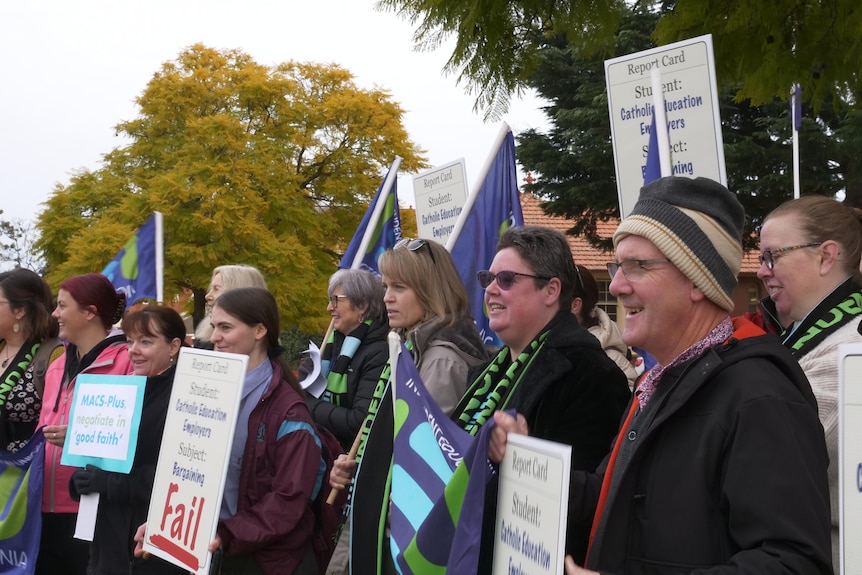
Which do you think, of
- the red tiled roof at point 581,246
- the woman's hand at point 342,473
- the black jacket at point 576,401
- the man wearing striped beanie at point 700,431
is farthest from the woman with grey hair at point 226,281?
the red tiled roof at point 581,246

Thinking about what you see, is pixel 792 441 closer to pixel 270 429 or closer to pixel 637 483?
pixel 637 483

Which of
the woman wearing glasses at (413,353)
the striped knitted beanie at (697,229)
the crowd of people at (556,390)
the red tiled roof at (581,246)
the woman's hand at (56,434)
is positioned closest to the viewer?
the crowd of people at (556,390)

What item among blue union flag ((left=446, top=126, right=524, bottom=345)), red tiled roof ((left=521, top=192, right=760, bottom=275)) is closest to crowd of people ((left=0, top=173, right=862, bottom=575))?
blue union flag ((left=446, top=126, right=524, bottom=345))

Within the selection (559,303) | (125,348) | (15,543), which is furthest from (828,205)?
(15,543)

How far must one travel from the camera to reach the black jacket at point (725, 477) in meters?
2.00

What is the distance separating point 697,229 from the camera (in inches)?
95.5

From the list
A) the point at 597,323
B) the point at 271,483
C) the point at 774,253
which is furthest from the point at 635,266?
the point at 597,323

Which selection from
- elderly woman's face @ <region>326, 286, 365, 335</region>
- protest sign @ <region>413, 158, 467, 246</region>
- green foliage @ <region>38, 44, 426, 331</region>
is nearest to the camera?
elderly woman's face @ <region>326, 286, 365, 335</region>

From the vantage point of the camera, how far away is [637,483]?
2283 millimetres

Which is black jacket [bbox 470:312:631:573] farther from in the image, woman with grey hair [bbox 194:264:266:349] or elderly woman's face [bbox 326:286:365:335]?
woman with grey hair [bbox 194:264:266:349]

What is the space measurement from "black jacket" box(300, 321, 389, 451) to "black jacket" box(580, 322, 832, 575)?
109 inches

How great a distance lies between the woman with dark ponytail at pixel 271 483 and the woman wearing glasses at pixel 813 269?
6.61ft

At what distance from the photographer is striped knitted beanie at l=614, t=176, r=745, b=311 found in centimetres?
241

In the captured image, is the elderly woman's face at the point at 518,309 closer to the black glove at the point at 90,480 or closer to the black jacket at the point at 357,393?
the black jacket at the point at 357,393
